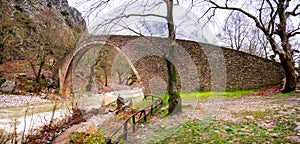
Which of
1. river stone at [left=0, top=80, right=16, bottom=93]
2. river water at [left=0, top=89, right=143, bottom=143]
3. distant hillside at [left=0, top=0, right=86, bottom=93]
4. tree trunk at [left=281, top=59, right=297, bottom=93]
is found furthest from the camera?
distant hillside at [left=0, top=0, right=86, bottom=93]

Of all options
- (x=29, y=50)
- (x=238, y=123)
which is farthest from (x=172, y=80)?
(x=29, y=50)

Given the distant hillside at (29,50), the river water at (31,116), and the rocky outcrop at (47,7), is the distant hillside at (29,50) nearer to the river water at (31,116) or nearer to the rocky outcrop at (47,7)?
the rocky outcrop at (47,7)

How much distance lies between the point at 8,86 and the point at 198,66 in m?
14.7

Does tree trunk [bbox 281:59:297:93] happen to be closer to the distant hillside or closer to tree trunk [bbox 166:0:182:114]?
tree trunk [bbox 166:0:182:114]

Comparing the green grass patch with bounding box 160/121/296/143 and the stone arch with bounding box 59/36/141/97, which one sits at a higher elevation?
the stone arch with bounding box 59/36/141/97

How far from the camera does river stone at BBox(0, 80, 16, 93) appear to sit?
53.8ft

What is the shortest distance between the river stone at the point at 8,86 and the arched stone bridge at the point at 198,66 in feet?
25.2

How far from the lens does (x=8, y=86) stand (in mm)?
16875

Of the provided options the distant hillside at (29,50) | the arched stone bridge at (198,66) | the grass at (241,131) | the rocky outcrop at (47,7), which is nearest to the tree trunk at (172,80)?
the grass at (241,131)

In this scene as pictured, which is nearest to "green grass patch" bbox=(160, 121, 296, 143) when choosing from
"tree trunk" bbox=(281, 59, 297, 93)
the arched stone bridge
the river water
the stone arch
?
the river water

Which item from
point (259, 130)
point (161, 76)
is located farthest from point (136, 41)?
point (259, 130)

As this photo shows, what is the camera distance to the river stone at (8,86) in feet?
53.8

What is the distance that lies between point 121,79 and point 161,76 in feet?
56.6

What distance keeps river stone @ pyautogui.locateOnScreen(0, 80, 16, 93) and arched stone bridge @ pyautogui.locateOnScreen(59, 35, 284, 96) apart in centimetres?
768
